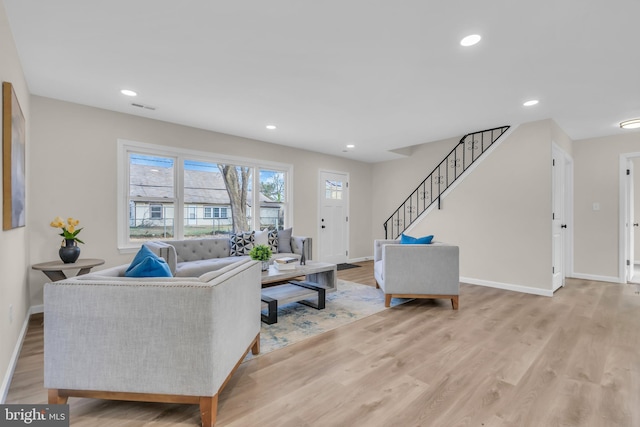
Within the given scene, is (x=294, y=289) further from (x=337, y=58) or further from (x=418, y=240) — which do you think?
(x=337, y=58)

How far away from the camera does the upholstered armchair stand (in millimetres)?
3467

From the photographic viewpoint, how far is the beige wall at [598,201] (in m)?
4.73

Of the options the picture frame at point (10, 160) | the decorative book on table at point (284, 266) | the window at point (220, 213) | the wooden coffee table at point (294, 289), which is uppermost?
the picture frame at point (10, 160)

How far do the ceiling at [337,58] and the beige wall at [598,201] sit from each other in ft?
3.29

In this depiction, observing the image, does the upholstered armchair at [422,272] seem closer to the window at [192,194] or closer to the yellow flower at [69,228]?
the window at [192,194]

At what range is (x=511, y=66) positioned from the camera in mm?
2639

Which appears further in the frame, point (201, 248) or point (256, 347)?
point (201, 248)

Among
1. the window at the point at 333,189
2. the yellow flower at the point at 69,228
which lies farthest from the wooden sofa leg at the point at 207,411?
the window at the point at 333,189

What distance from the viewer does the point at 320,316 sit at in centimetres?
325

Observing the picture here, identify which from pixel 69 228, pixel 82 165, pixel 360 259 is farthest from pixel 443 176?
pixel 69 228

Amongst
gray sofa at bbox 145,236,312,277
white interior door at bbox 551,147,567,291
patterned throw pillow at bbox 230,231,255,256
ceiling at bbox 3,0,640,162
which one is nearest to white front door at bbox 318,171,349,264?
gray sofa at bbox 145,236,312,277

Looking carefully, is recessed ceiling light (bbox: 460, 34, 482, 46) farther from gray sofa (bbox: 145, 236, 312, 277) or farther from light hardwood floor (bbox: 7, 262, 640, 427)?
gray sofa (bbox: 145, 236, 312, 277)

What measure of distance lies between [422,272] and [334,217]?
3.24 meters

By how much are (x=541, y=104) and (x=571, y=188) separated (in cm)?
248
